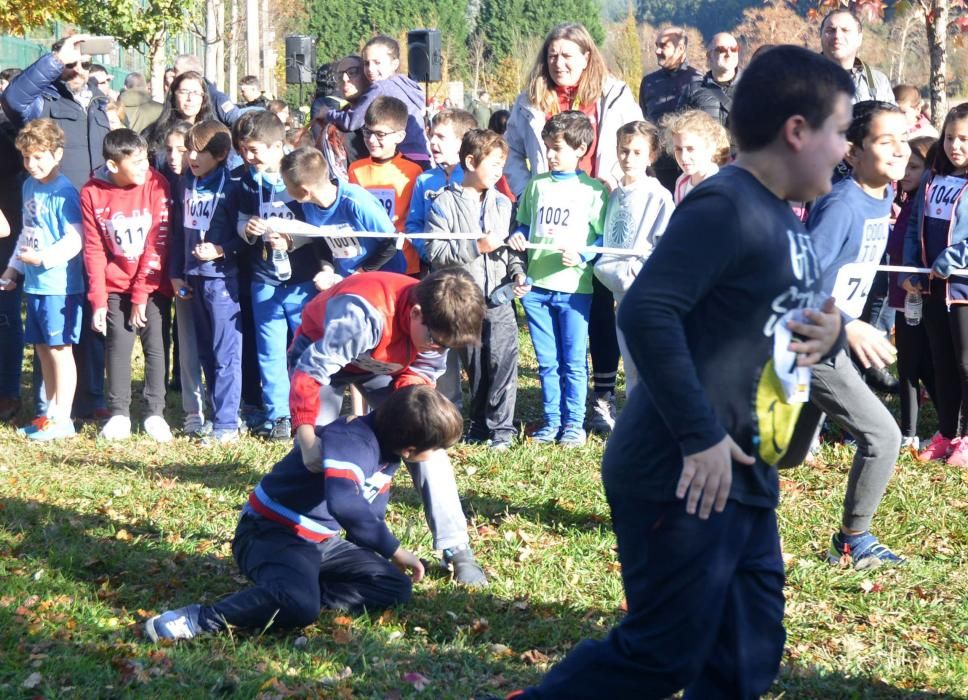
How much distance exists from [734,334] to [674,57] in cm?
675

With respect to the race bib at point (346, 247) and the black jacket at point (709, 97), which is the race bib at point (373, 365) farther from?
the black jacket at point (709, 97)

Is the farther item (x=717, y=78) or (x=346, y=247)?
(x=717, y=78)

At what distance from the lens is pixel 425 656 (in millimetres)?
4574

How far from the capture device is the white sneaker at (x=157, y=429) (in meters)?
8.18

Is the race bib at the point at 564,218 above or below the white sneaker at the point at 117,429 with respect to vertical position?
above

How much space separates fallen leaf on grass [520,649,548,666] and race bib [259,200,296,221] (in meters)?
4.17

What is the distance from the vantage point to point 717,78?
9094 millimetres

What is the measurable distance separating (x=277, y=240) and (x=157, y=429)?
1594mm

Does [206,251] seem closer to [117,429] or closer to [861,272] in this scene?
[117,429]

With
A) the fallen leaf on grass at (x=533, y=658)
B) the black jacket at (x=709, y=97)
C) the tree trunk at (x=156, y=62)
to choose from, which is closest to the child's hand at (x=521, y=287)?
the black jacket at (x=709, y=97)

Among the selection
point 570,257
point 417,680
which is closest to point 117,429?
point 570,257

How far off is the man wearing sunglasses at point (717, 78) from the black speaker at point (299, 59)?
611 inches

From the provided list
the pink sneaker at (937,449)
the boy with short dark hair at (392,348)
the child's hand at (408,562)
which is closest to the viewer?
the boy with short dark hair at (392,348)

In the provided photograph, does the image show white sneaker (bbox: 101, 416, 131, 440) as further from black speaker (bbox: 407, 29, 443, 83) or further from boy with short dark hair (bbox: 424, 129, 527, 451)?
black speaker (bbox: 407, 29, 443, 83)
